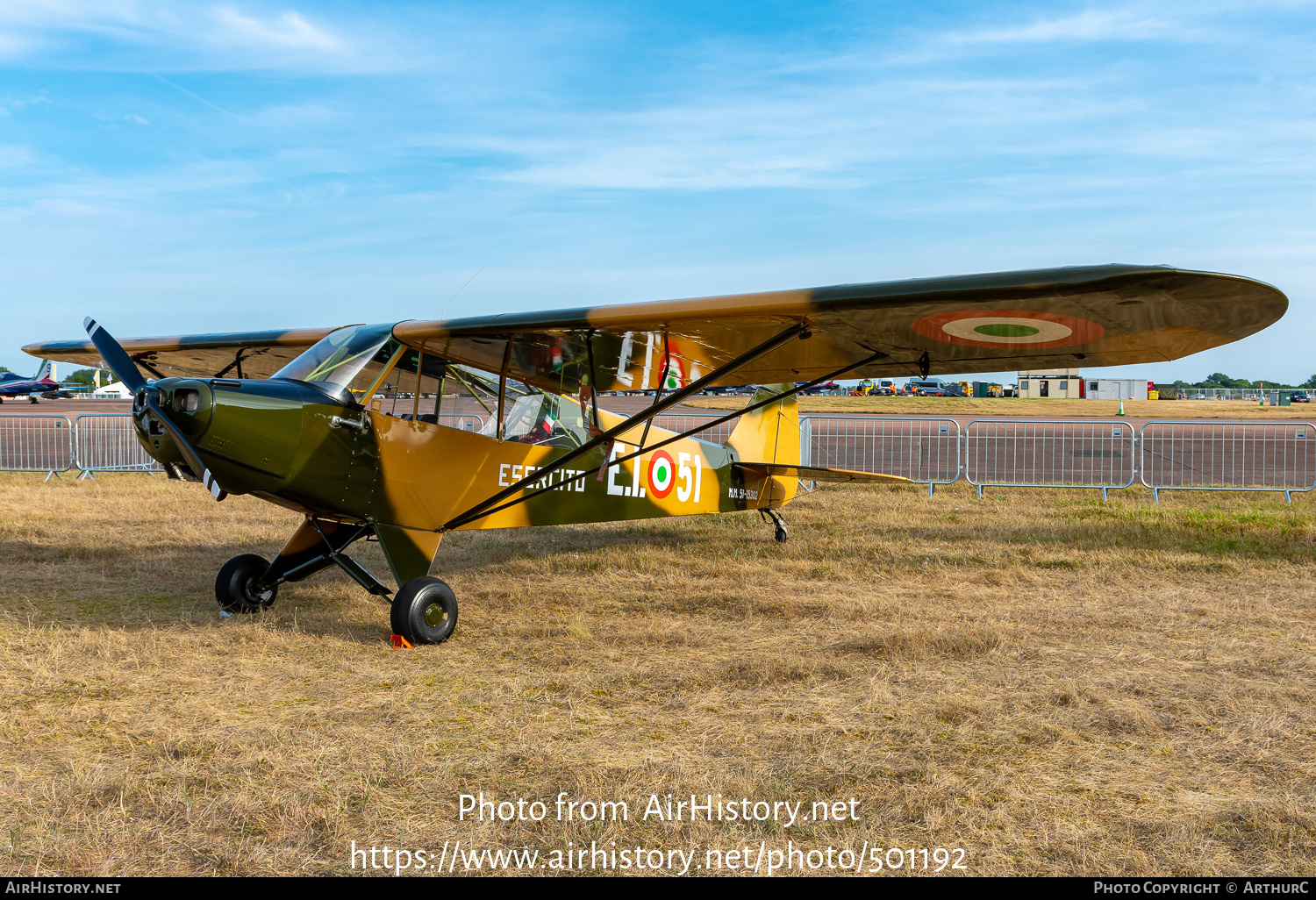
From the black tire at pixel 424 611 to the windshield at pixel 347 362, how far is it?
1246 millimetres

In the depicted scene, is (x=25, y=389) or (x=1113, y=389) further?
(x=1113, y=389)

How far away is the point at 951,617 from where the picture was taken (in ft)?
19.6

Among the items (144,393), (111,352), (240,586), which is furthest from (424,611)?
(111,352)

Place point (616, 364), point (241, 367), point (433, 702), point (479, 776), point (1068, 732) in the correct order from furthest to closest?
point (241, 367)
point (616, 364)
point (433, 702)
point (1068, 732)
point (479, 776)

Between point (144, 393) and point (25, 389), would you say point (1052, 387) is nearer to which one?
point (25, 389)

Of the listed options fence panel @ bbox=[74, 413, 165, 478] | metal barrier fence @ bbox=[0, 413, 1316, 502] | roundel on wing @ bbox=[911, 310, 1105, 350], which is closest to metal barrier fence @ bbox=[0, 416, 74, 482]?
metal barrier fence @ bbox=[0, 413, 1316, 502]

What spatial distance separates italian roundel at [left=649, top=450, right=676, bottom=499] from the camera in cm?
806

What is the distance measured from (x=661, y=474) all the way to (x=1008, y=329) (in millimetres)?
3600

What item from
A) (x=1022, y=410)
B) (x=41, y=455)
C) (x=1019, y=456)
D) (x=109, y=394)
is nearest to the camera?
(x=41, y=455)

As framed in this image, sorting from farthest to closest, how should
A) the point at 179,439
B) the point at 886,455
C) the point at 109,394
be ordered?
the point at 109,394
the point at 886,455
the point at 179,439

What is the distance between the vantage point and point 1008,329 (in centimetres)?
546

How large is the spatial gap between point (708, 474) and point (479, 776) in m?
5.81

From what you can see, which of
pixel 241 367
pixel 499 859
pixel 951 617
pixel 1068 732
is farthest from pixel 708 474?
pixel 499 859
